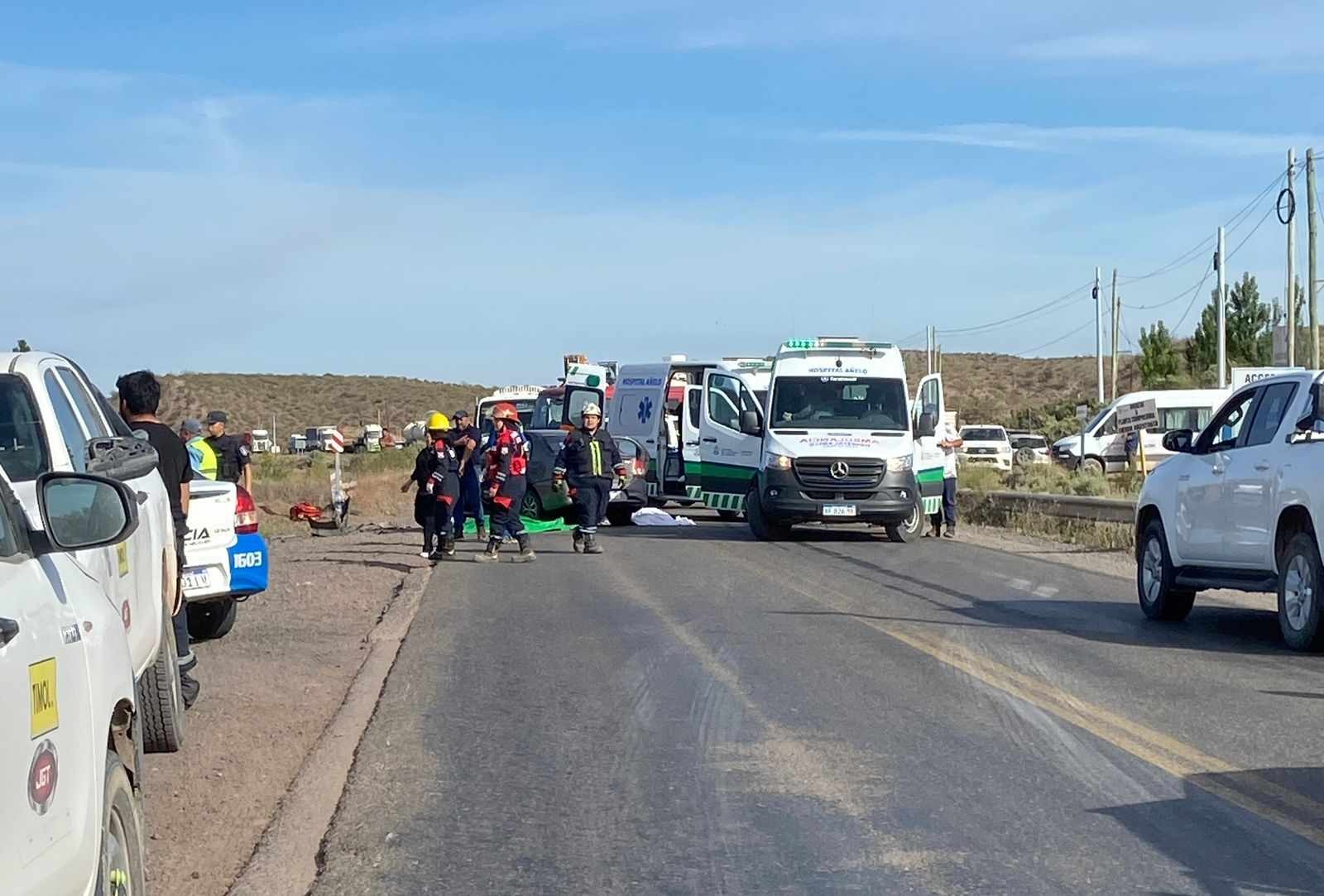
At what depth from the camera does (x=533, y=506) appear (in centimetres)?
Result: 2652

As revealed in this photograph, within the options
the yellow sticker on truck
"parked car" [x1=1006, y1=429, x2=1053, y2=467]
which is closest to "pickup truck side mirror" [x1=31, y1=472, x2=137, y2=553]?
the yellow sticker on truck

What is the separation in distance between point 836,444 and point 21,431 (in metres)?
17.3

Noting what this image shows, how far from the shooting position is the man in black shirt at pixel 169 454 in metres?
9.12

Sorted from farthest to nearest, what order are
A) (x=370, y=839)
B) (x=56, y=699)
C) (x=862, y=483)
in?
(x=862, y=483), (x=370, y=839), (x=56, y=699)

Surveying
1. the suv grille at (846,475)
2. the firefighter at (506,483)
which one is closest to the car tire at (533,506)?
the suv grille at (846,475)

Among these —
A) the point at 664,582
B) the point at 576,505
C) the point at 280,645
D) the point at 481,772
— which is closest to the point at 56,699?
the point at 481,772

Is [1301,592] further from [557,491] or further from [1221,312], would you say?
[1221,312]

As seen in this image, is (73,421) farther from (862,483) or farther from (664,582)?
(862,483)

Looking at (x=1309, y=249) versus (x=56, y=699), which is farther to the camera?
(x=1309, y=249)

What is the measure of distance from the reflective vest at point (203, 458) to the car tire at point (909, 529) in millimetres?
10263

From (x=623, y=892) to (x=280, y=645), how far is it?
7.45 m

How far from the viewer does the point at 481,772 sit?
7.93 m

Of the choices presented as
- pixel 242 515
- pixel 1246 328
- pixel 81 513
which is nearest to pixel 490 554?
pixel 242 515

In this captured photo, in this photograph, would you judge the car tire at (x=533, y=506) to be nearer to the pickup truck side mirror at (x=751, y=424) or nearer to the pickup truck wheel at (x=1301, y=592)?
the pickup truck side mirror at (x=751, y=424)
